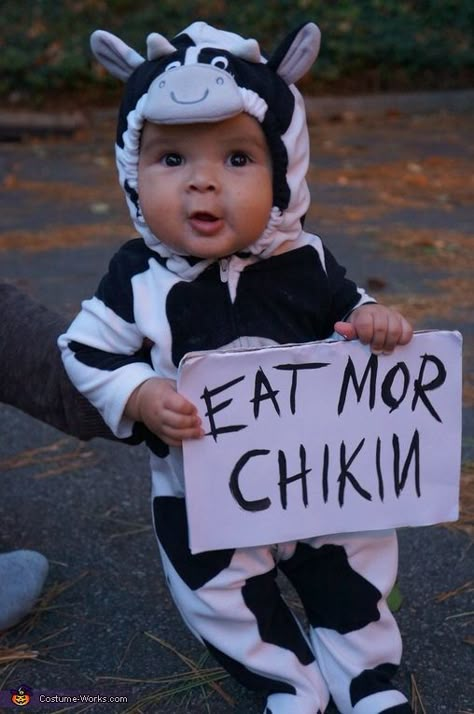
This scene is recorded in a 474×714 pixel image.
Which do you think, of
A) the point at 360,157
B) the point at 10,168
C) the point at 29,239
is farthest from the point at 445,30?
the point at 29,239

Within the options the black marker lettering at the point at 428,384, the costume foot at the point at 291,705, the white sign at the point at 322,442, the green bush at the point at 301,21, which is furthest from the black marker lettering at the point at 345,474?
the green bush at the point at 301,21

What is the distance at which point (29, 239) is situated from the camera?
19.6 ft

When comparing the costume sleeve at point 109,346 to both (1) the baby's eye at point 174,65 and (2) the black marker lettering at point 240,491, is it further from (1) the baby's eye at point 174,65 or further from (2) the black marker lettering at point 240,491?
(1) the baby's eye at point 174,65

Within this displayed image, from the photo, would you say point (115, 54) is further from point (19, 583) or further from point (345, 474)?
point (19, 583)

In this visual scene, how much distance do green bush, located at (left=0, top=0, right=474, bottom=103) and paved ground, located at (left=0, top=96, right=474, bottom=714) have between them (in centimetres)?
352

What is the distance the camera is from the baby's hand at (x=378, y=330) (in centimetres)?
200

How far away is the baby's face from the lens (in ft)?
6.32

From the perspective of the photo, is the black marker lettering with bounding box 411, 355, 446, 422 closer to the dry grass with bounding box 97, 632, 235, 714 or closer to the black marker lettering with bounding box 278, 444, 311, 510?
the black marker lettering with bounding box 278, 444, 311, 510

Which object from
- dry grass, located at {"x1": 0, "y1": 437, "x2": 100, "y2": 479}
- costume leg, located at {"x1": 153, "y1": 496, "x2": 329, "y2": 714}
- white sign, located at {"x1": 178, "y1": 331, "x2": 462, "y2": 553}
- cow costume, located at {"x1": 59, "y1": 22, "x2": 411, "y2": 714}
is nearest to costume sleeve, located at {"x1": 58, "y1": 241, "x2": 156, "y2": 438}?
cow costume, located at {"x1": 59, "y1": 22, "x2": 411, "y2": 714}

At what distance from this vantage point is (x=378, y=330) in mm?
1997

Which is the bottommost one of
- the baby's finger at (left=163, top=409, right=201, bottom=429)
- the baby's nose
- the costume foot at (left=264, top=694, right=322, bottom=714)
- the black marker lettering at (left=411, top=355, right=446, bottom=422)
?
the costume foot at (left=264, top=694, right=322, bottom=714)

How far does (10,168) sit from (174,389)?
610cm

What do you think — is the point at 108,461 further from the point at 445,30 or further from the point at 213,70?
the point at 445,30

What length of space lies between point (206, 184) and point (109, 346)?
1.09ft
